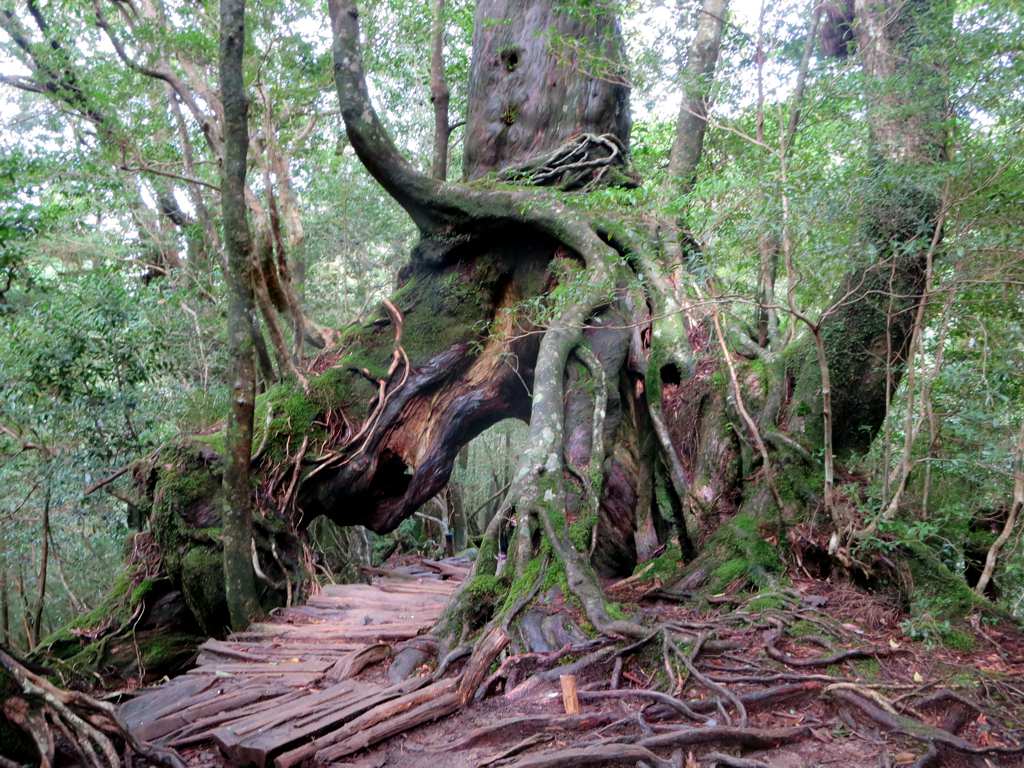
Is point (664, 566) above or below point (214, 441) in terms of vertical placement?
below

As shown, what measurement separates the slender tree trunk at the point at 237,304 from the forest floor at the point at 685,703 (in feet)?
4.27

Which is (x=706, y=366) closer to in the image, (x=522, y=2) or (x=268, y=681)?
(x=268, y=681)

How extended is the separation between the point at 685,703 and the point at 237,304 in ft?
13.8

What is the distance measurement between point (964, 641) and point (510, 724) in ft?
7.67

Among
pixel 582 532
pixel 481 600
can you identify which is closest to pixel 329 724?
pixel 481 600

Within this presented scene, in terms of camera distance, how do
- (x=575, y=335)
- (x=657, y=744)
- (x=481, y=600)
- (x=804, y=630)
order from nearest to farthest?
(x=657, y=744)
(x=804, y=630)
(x=481, y=600)
(x=575, y=335)

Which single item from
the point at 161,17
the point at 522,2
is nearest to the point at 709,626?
the point at 522,2

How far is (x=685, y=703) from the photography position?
2973 mm

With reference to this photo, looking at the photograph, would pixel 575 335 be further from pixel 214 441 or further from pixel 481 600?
pixel 214 441

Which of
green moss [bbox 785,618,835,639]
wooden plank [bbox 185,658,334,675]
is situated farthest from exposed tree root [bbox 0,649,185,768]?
green moss [bbox 785,618,835,639]

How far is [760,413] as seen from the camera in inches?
215

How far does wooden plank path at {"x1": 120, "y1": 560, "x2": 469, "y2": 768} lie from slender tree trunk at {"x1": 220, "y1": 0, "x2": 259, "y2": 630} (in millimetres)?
737

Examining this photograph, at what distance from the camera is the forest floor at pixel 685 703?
2.69 m

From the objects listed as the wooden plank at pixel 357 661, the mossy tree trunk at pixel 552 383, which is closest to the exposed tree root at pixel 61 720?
the wooden plank at pixel 357 661
